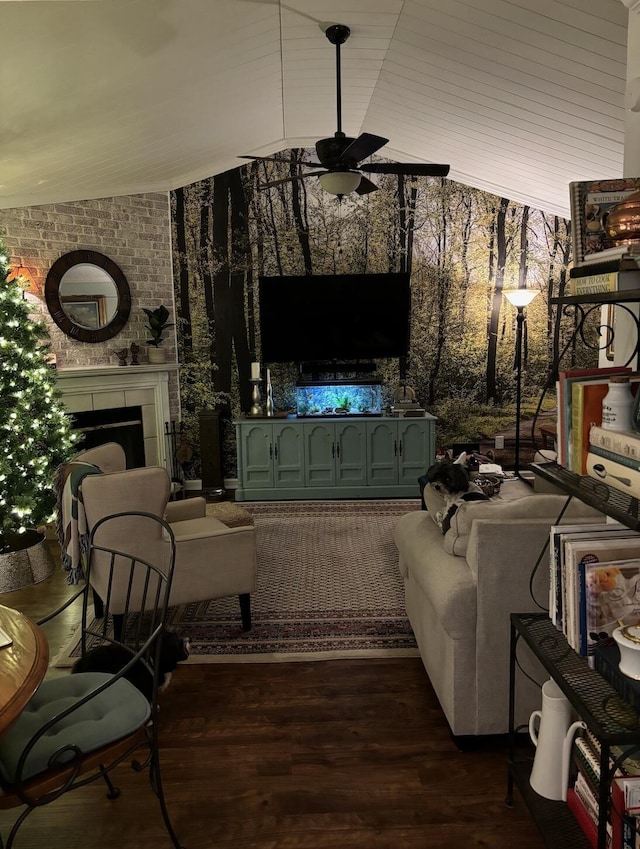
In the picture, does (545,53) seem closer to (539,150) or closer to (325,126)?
(539,150)

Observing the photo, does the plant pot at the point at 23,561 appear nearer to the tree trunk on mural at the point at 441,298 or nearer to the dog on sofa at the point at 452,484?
the dog on sofa at the point at 452,484

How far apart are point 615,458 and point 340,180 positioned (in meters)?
2.84

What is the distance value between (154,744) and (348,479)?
178 inches

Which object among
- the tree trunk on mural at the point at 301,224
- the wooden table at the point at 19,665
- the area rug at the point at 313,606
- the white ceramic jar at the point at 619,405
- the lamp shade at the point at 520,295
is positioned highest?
the tree trunk on mural at the point at 301,224

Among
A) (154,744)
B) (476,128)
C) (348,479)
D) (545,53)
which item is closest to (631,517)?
(154,744)

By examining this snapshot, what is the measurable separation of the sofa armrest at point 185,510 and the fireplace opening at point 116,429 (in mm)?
2124

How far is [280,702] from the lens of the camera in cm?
295

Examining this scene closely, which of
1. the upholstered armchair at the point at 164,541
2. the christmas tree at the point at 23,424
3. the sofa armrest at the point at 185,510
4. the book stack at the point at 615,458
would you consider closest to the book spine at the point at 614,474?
the book stack at the point at 615,458

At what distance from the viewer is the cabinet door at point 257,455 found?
21.0 feet

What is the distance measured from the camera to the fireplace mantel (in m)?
5.83

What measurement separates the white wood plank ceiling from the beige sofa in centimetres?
230

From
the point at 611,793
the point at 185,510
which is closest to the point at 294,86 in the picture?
the point at 185,510

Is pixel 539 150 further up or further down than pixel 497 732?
further up

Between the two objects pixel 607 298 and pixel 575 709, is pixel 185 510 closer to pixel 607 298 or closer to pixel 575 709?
pixel 575 709
